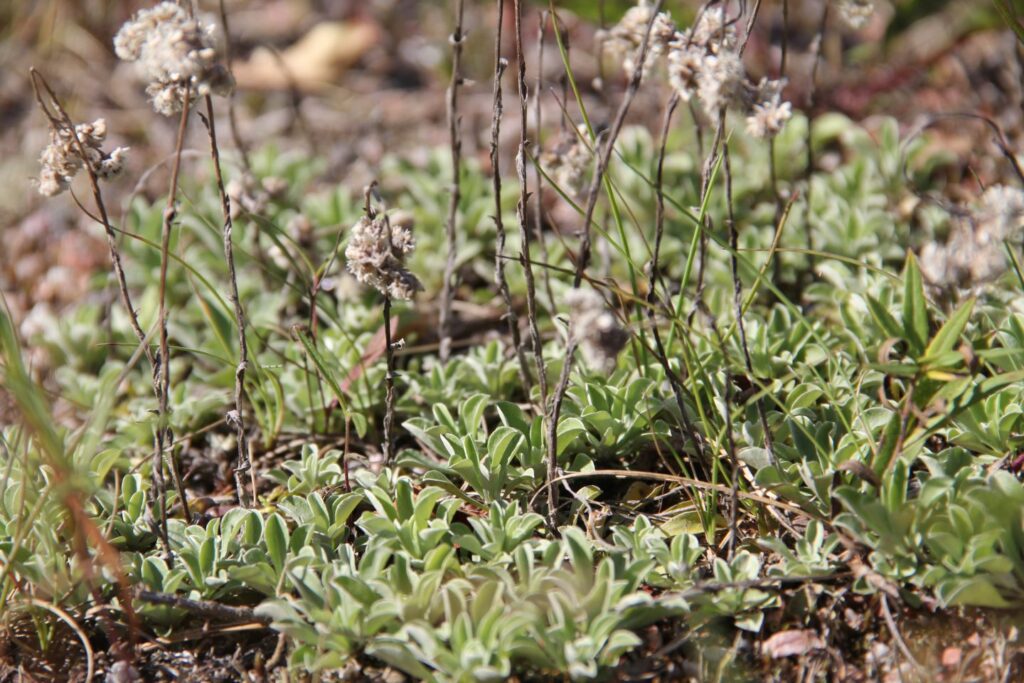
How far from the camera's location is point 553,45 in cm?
493

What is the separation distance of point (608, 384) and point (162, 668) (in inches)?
48.0

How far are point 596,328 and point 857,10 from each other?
1250mm

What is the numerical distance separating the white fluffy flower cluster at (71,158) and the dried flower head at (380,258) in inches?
21.4

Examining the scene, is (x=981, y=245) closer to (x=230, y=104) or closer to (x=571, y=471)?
(x=571, y=471)

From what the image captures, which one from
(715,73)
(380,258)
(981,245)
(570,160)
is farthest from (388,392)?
(981,245)

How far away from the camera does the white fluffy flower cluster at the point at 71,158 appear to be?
194 cm

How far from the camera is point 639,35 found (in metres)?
2.32

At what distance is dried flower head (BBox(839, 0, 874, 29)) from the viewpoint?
2.26m

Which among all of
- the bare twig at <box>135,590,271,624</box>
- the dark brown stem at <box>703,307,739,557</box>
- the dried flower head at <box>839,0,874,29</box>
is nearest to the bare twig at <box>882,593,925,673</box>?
the dark brown stem at <box>703,307,739,557</box>

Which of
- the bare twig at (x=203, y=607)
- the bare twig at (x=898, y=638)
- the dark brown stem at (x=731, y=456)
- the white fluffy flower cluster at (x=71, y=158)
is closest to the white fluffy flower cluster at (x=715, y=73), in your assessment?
the dark brown stem at (x=731, y=456)

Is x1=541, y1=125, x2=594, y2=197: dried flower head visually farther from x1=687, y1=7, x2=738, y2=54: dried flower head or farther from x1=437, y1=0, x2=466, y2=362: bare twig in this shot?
x1=687, y1=7, x2=738, y2=54: dried flower head

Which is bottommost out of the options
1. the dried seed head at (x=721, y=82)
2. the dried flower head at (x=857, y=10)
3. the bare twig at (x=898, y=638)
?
the bare twig at (x=898, y=638)

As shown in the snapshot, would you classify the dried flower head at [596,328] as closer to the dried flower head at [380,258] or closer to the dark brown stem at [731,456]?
the dark brown stem at [731,456]

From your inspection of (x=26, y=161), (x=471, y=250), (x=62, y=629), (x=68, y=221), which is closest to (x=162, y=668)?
(x=62, y=629)
